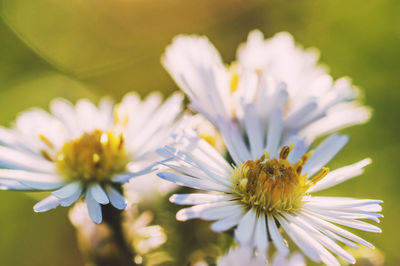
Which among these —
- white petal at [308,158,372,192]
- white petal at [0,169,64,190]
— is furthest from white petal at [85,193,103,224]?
white petal at [308,158,372,192]

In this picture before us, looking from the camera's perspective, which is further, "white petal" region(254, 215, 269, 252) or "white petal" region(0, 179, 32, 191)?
"white petal" region(0, 179, 32, 191)

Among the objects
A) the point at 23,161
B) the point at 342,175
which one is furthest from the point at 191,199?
the point at 23,161

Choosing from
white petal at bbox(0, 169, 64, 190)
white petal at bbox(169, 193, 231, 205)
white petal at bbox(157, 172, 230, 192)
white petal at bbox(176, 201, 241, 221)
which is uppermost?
white petal at bbox(0, 169, 64, 190)

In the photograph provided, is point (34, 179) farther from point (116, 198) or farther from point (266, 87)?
point (266, 87)

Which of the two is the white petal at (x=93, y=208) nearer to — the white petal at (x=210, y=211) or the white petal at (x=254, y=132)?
the white petal at (x=210, y=211)

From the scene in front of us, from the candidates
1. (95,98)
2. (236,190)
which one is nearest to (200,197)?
(236,190)

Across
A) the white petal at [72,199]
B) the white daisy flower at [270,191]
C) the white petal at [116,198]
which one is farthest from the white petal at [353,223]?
the white petal at [72,199]

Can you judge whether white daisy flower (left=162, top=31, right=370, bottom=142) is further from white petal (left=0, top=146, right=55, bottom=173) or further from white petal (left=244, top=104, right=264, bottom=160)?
white petal (left=0, top=146, right=55, bottom=173)

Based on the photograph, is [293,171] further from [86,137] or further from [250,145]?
Result: [86,137]
